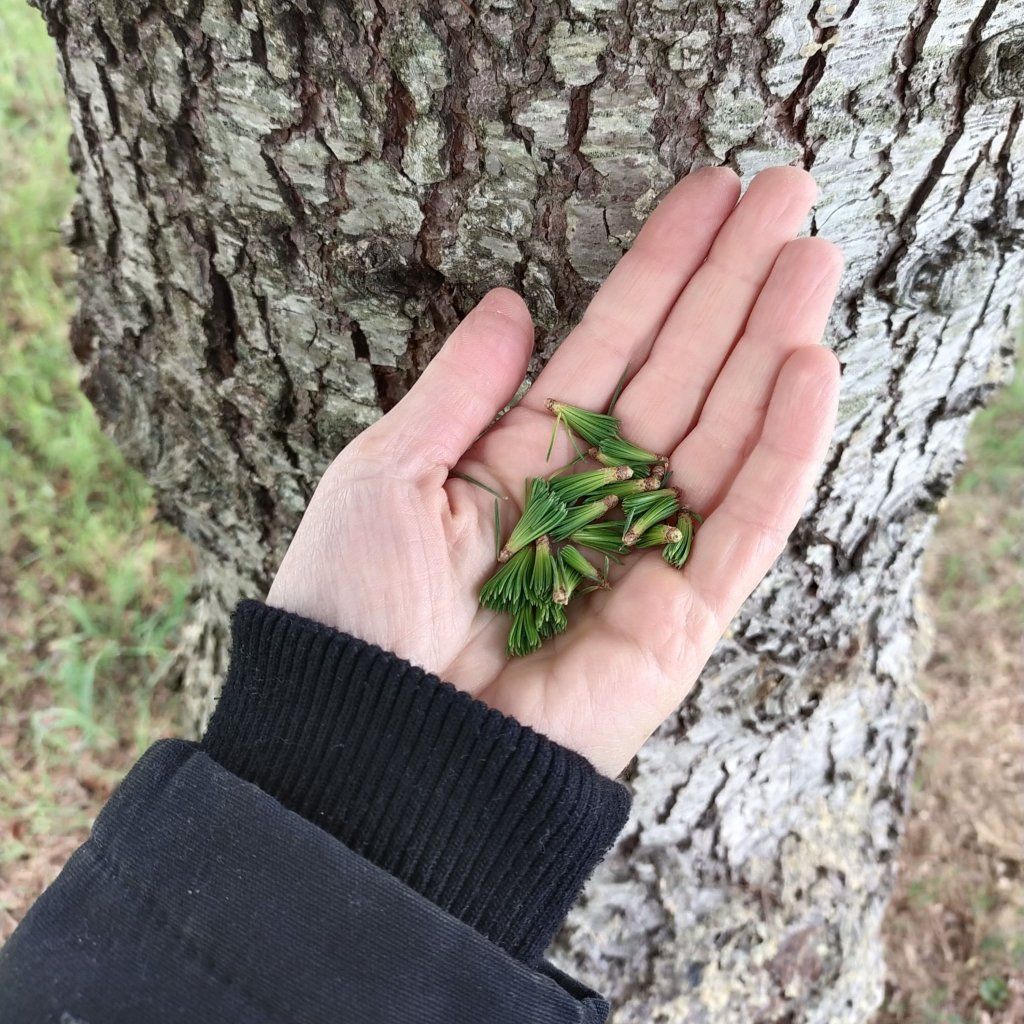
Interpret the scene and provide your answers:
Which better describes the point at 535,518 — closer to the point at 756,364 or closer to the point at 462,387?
the point at 462,387

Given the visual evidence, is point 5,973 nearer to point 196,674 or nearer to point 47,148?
point 196,674

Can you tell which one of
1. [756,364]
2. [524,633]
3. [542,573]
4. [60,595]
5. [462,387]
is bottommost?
[60,595]

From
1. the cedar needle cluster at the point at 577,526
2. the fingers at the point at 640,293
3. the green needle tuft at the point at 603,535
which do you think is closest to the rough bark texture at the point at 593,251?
the fingers at the point at 640,293

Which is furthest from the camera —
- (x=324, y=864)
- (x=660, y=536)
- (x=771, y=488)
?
(x=660, y=536)

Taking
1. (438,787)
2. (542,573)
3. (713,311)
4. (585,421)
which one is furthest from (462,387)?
(438,787)

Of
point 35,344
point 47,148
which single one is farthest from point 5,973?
point 47,148

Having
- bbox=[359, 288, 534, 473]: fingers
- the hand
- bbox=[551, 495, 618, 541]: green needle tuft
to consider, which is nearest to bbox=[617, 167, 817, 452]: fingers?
the hand

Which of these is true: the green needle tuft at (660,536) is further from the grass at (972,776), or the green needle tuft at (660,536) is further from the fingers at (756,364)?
the grass at (972,776)
